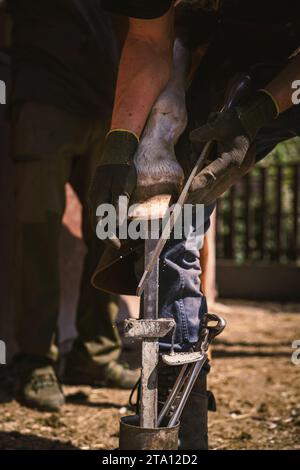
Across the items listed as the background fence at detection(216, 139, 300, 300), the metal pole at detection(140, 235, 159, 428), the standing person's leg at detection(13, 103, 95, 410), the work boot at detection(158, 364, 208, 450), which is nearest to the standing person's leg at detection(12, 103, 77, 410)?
the standing person's leg at detection(13, 103, 95, 410)

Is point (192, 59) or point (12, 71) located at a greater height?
point (12, 71)

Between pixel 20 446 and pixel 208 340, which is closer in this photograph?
pixel 208 340

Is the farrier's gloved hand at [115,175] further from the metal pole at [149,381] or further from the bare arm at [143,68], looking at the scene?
the metal pole at [149,381]

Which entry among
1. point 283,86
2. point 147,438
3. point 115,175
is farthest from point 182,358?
point 283,86

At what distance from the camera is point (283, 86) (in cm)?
224

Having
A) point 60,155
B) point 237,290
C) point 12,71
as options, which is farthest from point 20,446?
point 237,290

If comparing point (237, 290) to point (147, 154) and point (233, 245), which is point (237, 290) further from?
point (147, 154)

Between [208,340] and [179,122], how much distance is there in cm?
58

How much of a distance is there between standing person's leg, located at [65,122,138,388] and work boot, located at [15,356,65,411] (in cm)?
35

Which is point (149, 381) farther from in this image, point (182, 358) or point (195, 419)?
point (195, 419)

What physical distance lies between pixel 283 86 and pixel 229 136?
23 centimetres
